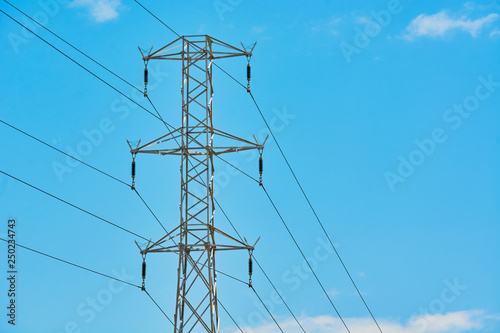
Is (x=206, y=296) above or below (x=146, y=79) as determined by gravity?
below

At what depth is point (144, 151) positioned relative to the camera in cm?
6669

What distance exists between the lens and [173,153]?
6625cm

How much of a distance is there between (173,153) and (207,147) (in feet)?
5.00

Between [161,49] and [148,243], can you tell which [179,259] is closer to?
[148,243]

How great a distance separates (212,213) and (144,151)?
4.21 m

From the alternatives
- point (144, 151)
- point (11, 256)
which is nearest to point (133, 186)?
point (144, 151)

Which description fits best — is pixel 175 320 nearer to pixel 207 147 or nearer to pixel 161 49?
pixel 207 147

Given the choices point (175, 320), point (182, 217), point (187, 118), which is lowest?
point (175, 320)

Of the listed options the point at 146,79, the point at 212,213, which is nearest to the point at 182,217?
the point at 212,213

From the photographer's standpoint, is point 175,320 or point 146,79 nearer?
point 175,320

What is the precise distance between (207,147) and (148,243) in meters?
4.96

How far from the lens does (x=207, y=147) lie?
66.2 m

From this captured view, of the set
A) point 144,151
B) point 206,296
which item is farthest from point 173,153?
point 206,296

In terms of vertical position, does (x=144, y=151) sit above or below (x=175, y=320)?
above
